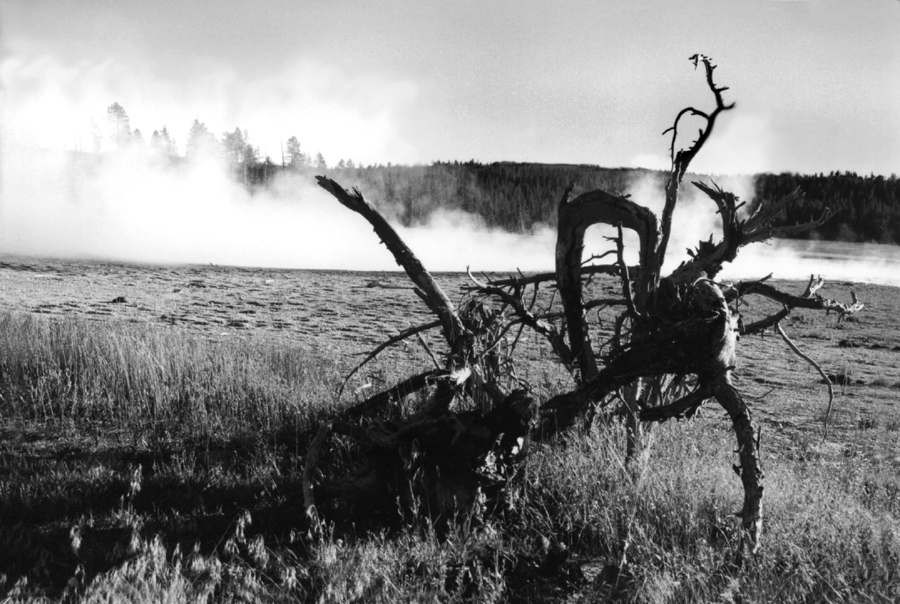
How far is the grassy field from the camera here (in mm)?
3500

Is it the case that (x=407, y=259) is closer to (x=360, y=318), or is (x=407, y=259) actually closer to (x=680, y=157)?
(x=680, y=157)

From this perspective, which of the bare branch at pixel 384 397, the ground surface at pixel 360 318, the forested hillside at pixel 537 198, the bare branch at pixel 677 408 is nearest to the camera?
the bare branch at pixel 677 408

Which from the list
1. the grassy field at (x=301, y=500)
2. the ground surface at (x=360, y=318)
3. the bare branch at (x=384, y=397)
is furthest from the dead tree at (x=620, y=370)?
the ground surface at (x=360, y=318)

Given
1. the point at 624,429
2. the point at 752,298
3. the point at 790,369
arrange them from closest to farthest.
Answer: the point at 624,429 → the point at 790,369 → the point at 752,298

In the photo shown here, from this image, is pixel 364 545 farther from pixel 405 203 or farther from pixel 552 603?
pixel 405 203

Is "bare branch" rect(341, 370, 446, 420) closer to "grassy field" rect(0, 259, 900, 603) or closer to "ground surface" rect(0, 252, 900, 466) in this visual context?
"grassy field" rect(0, 259, 900, 603)

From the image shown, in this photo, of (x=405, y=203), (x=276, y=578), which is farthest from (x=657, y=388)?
(x=405, y=203)

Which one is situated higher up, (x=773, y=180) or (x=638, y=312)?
(x=773, y=180)

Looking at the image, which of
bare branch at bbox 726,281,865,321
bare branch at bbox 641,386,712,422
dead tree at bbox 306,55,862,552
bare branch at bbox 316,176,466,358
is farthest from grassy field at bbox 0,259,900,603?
bare branch at bbox 316,176,466,358

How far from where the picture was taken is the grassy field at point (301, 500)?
11.5 ft

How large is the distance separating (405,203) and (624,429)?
1551 inches

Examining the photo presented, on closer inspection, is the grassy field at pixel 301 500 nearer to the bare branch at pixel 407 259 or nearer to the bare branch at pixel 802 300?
the bare branch at pixel 802 300

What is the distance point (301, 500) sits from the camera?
4.51 meters

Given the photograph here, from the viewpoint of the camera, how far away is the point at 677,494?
13.5 feet
